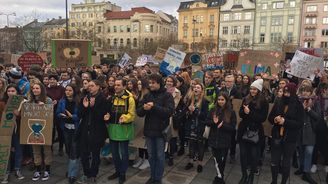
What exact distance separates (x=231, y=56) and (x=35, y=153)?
1201cm

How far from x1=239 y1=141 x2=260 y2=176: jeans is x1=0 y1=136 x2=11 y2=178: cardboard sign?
13.0ft

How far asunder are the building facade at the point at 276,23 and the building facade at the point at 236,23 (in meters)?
1.48

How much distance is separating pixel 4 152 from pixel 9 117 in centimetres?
61

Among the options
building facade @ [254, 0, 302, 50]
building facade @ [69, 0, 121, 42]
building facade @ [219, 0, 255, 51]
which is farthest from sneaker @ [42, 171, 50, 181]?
building facade @ [69, 0, 121, 42]

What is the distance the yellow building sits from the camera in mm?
73625

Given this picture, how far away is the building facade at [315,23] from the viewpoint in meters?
61.8

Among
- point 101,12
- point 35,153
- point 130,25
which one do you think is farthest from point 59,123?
point 101,12

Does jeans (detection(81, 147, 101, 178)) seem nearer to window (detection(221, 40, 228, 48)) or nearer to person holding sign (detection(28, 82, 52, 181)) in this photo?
person holding sign (detection(28, 82, 52, 181))

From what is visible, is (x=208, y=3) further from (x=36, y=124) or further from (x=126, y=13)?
(x=36, y=124)

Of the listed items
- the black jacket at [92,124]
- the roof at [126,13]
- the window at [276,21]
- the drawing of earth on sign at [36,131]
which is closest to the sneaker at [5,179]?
the drawing of earth on sign at [36,131]

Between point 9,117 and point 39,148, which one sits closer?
point 9,117

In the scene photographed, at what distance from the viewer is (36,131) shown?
5473 mm

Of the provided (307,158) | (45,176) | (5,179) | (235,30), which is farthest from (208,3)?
(5,179)

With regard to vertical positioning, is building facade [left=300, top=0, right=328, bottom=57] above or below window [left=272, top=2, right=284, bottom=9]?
below
